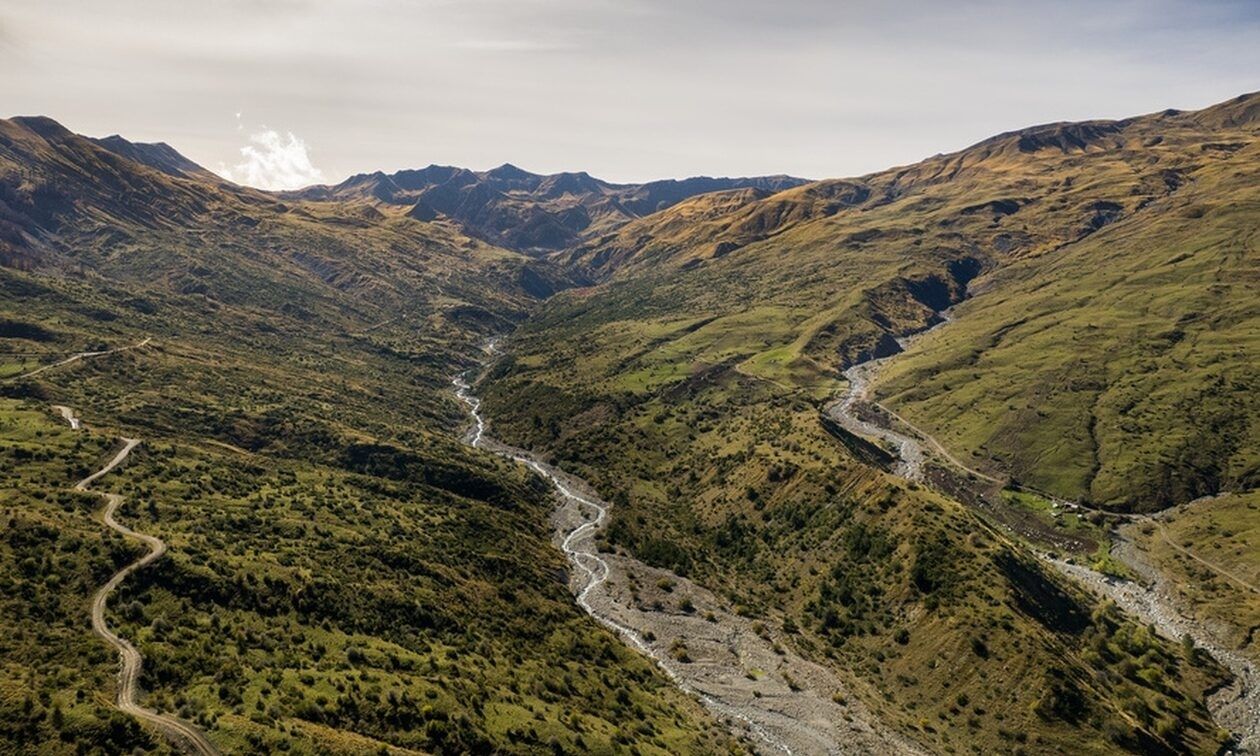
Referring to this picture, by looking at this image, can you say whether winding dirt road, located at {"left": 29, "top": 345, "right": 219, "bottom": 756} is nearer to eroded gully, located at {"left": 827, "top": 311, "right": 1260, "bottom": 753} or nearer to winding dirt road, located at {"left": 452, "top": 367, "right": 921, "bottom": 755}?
winding dirt road, located at {"left": 452, "top": 367, "right": 921, "bottom": 755}

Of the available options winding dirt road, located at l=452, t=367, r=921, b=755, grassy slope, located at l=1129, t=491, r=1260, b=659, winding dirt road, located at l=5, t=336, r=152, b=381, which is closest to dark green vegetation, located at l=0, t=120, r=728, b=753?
winding dirt road, located at l=452, t=367, r=921, b=755

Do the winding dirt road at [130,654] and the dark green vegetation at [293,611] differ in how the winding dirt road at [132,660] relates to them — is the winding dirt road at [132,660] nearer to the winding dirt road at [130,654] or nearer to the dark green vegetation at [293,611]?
the winding dirt road at [130,654]

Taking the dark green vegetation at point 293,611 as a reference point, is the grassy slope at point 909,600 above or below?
below

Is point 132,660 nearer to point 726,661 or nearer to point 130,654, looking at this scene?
point 130,654

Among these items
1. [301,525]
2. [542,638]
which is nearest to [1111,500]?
[542,638]

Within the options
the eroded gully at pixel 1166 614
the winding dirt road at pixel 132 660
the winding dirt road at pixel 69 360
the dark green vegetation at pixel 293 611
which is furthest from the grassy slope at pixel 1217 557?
the winding dirt road at pixel 69 360

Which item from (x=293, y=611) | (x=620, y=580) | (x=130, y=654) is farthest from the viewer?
(x=620, y=580)

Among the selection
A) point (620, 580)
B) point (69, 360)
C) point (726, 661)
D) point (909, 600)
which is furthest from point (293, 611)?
point (69, 360)

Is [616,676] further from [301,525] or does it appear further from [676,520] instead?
[676,520]

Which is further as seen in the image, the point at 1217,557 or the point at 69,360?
the point at 69,360
